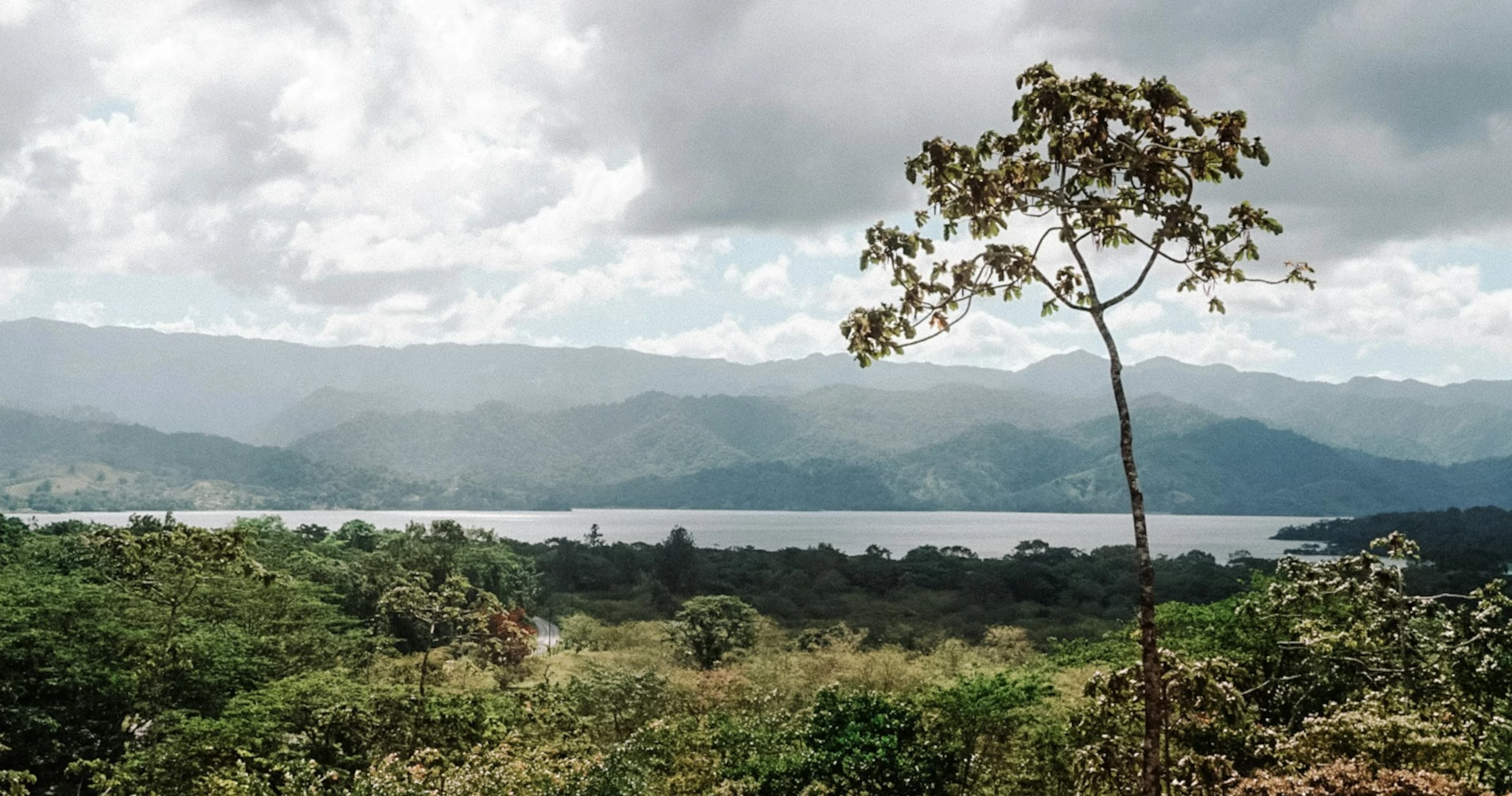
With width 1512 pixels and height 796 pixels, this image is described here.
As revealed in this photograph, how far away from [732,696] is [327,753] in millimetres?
11020

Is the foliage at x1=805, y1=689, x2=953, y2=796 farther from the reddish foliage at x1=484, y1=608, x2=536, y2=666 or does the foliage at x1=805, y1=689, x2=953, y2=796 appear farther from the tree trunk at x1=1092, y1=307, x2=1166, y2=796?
the reddish foliage at x1=484, y1=608, x2=536, y2=666

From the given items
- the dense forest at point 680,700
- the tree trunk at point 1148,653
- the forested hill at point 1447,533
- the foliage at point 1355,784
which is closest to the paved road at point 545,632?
the dense forest at point 680,700

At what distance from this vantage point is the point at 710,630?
42031mm

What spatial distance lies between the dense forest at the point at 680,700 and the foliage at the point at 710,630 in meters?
0.43

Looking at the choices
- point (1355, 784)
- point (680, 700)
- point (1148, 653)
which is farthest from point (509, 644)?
point (1148, 653)

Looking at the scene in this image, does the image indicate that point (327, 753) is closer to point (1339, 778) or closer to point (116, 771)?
point (116, 771)

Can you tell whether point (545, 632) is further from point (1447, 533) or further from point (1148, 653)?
point (1447, 533)

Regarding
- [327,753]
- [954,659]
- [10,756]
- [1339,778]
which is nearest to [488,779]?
[327,753]

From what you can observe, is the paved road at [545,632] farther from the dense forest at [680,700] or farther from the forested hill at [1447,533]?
the forested hill at [1447,533]

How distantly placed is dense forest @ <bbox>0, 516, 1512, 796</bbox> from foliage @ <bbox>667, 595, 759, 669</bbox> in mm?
427

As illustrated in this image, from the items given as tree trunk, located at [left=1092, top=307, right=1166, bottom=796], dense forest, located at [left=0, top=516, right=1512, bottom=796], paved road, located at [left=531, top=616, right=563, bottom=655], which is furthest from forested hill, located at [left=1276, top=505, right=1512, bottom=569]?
tree trunk, located at [left=1092, top=307, right=1166, bottom=796]

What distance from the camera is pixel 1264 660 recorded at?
742 inches

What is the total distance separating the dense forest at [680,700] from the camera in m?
10.4

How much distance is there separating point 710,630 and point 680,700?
14290 millimetres
